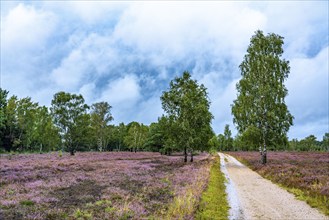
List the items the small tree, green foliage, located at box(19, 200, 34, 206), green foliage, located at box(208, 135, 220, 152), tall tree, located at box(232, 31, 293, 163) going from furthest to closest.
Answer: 1. the small tree
2. green foliage, located at box(208, 135, 220, 152)
3. tall tree, located at box(232, 31, 293, 163)
4. green foliage, located at box(19, 200, 34, 206)

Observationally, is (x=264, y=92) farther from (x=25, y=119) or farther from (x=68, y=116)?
(x=25, y=119)

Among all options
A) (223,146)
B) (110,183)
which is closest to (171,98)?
(110,183)

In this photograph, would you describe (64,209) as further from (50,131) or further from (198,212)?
(50,131)

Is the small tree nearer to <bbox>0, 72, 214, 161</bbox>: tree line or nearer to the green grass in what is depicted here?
<bbox>0, 72, 214, 161</bbox>: tree line

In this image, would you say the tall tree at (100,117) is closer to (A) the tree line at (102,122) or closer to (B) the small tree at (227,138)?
(A) the tree line at (102,122)

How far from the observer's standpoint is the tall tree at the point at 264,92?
43688mm

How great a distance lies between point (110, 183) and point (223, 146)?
174159mm

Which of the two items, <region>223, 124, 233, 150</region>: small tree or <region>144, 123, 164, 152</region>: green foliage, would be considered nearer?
<region>144, 123, 164, 152</region>: green foliage

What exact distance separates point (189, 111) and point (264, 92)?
11942 mm

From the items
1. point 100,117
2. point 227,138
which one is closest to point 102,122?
point 100,117

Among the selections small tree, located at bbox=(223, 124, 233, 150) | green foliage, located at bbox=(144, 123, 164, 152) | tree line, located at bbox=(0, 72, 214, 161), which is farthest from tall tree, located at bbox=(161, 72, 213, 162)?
small tree, located at bbox=(223, 124, 233, 150)

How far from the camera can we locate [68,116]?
68.9 metres

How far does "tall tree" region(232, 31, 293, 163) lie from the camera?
43.7 meters

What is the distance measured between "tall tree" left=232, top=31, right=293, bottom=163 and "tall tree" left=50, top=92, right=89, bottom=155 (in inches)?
1517
